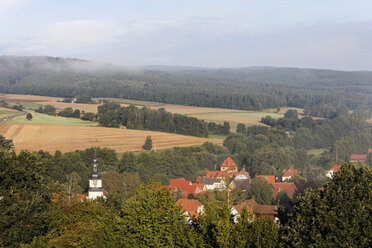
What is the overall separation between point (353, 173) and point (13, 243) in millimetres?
15519

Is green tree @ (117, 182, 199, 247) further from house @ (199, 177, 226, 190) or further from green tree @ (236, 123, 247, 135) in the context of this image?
green tree @ (236, 123, 247, 135)

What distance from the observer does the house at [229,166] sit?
77.1 meters

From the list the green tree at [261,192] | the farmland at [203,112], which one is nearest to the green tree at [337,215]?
the green tree at [261,192]

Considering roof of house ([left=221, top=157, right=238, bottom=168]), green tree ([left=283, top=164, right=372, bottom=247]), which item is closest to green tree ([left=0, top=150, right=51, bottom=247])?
green tree ([left=283, top=164, right=372, bottom=247])

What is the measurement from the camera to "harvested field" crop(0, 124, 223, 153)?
2672 inches

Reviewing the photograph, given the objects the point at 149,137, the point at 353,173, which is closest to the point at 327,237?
the point at 353,173

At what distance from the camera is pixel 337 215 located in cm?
1864

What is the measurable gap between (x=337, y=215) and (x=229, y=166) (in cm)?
5866

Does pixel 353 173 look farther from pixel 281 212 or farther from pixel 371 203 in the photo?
pixel 281 212

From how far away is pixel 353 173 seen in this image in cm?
1945

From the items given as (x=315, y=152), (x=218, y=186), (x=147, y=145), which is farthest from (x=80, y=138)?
(x=315, y=152)

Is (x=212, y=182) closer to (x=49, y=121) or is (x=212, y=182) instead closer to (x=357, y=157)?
(x=49, y=121)

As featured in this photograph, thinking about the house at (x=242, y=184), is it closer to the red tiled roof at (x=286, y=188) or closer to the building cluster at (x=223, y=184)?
the building cluster at (x=223, y=184)

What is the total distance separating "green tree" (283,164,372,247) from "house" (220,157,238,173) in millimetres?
56773
